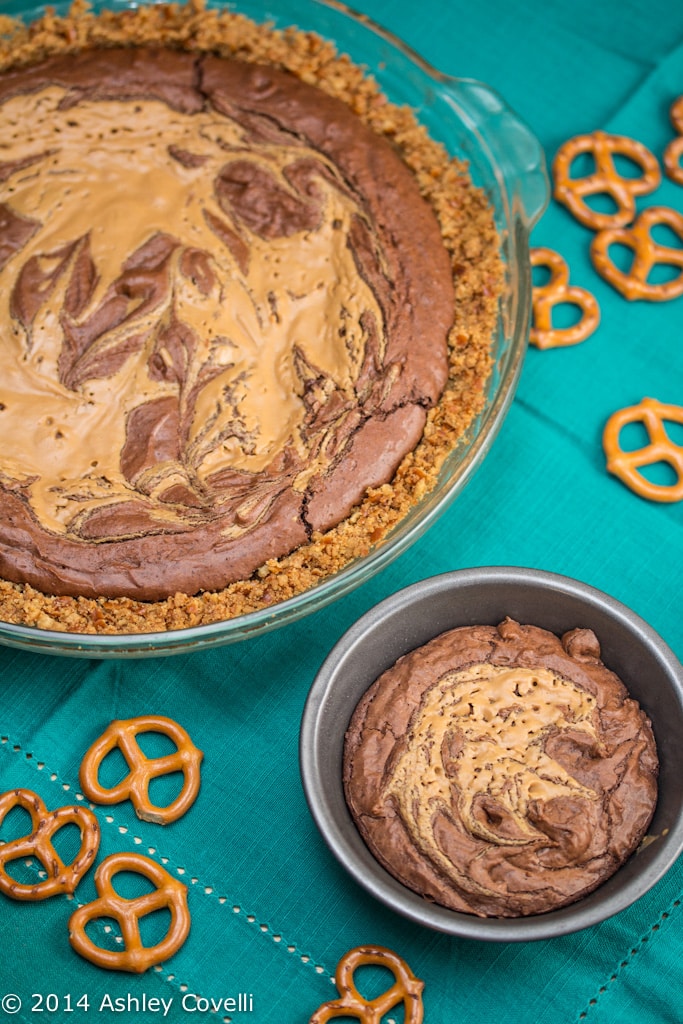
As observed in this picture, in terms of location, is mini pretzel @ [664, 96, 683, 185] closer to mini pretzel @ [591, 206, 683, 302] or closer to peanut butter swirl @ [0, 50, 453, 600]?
mini pretzel @ [591, 206, 683, 302]

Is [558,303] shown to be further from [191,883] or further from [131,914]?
[131,914]

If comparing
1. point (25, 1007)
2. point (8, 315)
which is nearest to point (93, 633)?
point (25, 1007)

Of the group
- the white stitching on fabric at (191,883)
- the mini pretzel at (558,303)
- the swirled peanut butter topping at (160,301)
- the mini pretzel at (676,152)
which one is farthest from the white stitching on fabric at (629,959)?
the mini pretzel at (676,152)

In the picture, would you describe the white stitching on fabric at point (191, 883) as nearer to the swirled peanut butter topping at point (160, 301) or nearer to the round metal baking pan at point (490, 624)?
the round metal baking pan at point (490, 624)

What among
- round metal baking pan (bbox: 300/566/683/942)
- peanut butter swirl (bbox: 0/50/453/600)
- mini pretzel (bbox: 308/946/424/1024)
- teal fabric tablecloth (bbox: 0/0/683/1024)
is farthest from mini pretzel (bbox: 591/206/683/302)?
mini pretzel (bbox: 308/946/424/1024)

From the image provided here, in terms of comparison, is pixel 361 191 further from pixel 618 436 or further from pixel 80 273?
pixel 618 436

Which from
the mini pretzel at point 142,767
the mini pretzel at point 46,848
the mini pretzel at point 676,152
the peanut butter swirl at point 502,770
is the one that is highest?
the mini pretzel at point 676,152
